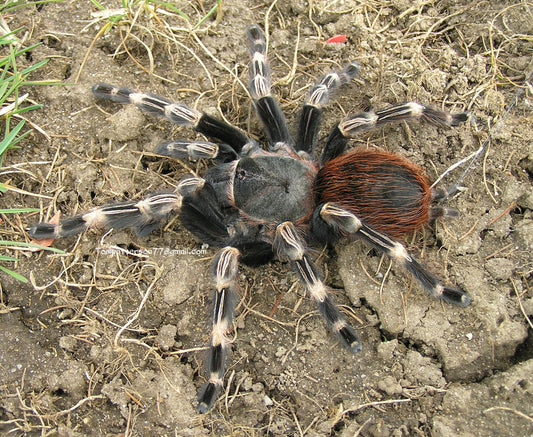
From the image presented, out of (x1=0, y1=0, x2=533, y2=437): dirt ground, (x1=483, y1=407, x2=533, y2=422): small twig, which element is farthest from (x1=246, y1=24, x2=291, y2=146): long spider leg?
(x1=483, y1=407, x2=533, y2=422): small twig

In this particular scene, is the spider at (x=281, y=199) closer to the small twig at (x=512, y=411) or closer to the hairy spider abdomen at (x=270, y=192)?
the hairy spider abdomen at (x=270, y=192)

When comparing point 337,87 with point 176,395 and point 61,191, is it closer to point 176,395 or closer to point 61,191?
point 61,191

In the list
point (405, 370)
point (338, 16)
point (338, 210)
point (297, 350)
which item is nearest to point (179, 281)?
point (297, 350)

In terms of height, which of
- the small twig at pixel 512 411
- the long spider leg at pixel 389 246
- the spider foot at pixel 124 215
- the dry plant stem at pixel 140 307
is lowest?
the small twig at pixel 512 411

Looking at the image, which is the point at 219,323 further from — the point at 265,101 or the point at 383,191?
the point at 265,101

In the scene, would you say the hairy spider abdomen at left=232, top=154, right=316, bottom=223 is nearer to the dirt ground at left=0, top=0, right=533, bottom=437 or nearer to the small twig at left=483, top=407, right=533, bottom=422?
the dirt ground at left=0, top=0, right=533, bottom=437

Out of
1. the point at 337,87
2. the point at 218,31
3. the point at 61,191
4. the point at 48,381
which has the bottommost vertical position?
the point at 48,381

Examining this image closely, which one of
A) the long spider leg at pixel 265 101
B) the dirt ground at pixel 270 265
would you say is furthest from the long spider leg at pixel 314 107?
the dirt ground at pixel 270 265
